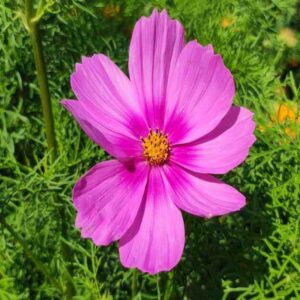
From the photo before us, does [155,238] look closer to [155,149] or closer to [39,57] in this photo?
[155,149]

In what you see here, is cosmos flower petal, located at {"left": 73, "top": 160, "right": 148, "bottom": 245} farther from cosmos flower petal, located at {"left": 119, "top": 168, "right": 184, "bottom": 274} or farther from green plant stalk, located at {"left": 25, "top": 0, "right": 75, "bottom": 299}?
green plant stalk, located at {"left": 25, "top": 0, "right": 75, "bottom": 299}

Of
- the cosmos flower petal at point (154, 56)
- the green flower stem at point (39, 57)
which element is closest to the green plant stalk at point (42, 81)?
the green flower stem at point (39, 57)

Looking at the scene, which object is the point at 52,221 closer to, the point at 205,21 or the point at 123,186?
the point at 123,186

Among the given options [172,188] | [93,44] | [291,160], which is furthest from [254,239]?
[93,44]

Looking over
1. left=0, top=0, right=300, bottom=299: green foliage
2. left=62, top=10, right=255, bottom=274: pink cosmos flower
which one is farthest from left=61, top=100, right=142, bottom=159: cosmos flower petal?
left=0, top=0, right=300, bottom=299: green foliage

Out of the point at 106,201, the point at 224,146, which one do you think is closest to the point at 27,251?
the point at 106,201

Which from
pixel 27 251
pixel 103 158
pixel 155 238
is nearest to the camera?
pixel 155 238

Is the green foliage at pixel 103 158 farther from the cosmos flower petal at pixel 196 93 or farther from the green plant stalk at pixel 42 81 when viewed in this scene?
the cosmos flower petal at pixel 196 93
